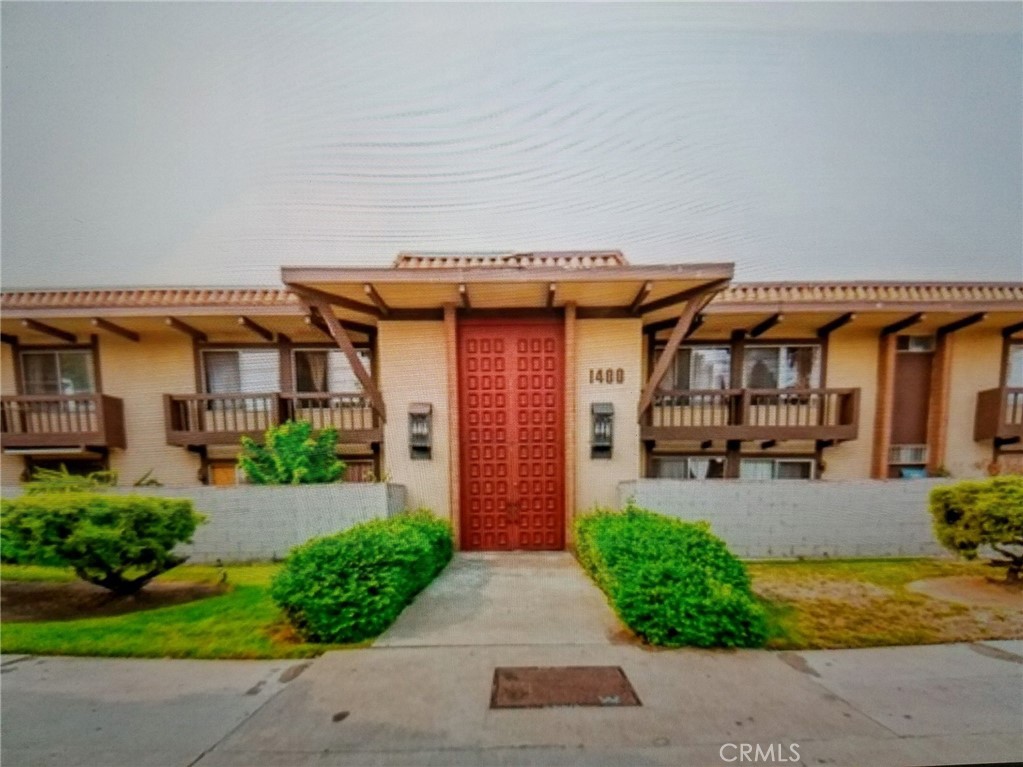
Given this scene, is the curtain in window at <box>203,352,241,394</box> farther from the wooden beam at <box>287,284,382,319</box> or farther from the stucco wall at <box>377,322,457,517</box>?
the stucco wall at <box>377,322,457,517</box>

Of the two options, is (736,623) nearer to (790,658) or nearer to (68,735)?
(790,658)

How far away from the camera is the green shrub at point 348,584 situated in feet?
9.86

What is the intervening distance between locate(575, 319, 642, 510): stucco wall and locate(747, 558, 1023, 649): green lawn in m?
2.19

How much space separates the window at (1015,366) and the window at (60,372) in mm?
18586

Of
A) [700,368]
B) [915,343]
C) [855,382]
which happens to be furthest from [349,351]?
[915,343]

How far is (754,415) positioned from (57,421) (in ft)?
44.3

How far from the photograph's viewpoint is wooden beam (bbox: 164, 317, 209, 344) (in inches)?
251

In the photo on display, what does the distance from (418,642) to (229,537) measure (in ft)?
13.3

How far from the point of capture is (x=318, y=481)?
5.60 m

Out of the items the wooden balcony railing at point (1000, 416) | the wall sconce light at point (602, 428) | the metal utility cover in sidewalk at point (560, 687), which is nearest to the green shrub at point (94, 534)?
the metal utility cover in sidewalk at point (560, 687)

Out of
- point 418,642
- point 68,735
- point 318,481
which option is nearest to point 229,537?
point 318,481

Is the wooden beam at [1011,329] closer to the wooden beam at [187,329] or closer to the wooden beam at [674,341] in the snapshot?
the wooden beam at [674,341]

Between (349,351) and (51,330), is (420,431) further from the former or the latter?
(51,330)

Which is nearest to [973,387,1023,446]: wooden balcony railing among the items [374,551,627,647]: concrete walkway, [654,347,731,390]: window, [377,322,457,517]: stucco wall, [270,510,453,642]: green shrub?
[654,347,731,390]: window
